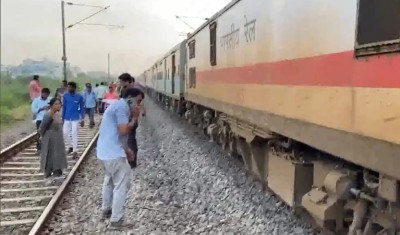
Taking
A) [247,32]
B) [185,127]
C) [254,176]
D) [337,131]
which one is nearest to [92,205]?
[254,176]

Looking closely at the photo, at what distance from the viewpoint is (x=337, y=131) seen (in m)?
4.13

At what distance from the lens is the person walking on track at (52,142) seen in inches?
354

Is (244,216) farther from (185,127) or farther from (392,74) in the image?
(185,127)

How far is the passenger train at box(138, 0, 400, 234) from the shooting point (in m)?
3.52

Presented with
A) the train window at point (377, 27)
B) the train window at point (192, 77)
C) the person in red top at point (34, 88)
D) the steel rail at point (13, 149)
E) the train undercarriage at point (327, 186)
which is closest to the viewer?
the train window at point (377, 27)

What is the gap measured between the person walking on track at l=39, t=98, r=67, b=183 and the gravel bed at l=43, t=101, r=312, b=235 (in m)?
0.47

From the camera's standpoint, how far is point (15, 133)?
1805 cm

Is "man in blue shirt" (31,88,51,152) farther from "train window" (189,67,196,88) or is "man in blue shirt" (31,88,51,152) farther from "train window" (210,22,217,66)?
"train window" (189,67,196,88)

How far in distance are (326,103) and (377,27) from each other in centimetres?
91

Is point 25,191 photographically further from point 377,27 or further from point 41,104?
point 377,27

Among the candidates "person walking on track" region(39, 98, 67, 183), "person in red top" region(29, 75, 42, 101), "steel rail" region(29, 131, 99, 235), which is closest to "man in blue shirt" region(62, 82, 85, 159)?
"person in red top" region(29, 75, 42, 101)

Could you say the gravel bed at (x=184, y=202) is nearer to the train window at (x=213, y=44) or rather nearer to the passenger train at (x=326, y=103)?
the passenger train at (x=326, y=103)

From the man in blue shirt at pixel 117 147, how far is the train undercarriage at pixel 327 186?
1818mm

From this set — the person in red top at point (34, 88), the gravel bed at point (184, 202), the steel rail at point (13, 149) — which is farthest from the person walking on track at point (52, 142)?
the person in red top at point (34, 88)
